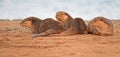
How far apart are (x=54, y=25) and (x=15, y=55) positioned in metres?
7.05

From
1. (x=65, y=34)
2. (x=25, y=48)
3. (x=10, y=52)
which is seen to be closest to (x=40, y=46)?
(x=25, y=48)

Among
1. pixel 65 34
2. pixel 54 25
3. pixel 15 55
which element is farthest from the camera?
pixel 54 25

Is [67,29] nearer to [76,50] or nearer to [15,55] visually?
[76,50]

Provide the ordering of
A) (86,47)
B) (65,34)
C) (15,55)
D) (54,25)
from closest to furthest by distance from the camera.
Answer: (15,55)
(86,47)
(65,34)
(54,25)

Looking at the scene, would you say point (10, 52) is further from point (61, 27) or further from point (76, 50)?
point (61, 27)

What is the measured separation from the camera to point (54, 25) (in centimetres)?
1772

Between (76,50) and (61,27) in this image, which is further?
(61,27)

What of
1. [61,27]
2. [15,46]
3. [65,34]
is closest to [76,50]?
[15,46]

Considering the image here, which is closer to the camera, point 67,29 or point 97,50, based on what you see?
point 97,50

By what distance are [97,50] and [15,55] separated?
2779 mm

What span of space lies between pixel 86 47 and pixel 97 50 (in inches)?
29.1

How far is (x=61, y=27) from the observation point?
17.5 metres

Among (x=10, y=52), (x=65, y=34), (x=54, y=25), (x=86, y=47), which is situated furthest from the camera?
(x=54, y=25)

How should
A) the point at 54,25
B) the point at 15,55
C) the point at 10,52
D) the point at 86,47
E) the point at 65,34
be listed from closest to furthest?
the point at 15,55
the point at 10,52
the point at 86,47
the point at 65,34
the point at 54,25
